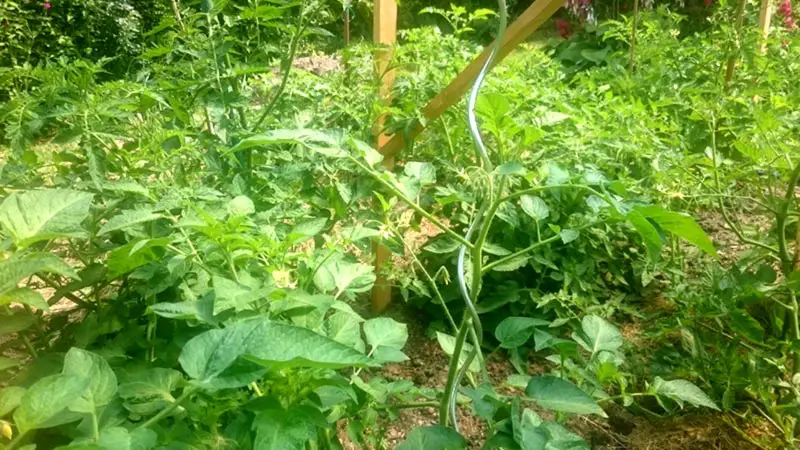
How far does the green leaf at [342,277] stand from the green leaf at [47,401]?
18.8 inches

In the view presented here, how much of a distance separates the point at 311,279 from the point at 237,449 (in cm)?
34

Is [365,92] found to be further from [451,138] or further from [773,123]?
[773,123]

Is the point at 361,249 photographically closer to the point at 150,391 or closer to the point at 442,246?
the point at 442,246

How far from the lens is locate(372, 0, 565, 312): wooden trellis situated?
1.86 meters

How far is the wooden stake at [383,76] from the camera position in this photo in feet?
7.00

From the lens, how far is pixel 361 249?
5.98ft

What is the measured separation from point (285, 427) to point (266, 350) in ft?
0.50

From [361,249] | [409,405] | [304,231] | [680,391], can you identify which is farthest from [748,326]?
[304,231]

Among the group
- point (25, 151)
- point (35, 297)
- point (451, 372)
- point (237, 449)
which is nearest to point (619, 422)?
point (451, 372)

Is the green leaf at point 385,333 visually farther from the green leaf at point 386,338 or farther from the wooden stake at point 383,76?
the wooden stake at point 383,76

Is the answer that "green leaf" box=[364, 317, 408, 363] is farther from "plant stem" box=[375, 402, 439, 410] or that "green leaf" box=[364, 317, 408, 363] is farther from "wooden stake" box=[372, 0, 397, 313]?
"wooden stake" box=[372, 0, 397, 313]

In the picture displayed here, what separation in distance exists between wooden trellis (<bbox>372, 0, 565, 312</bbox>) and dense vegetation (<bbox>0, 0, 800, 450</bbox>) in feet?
0.19

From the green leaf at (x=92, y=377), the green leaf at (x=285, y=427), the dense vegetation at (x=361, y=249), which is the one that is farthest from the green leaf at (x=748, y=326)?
the green leaf at (x=92, y=377)

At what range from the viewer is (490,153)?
2.20m
